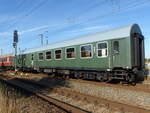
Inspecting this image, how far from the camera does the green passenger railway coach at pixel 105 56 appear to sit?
37.8ft

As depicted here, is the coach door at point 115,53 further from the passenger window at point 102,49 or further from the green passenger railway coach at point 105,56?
the passenger window at point 102,49

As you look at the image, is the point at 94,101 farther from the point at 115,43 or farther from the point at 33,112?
the point at 115,43

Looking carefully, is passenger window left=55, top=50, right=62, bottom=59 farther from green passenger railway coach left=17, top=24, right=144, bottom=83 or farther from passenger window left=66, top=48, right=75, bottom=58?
passenger window left=66, top=48, right=75, bottom=58

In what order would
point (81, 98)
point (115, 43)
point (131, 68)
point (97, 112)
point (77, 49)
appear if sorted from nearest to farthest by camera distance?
1. point (97, 112)
2. point (81, 98)
3. point (131, 68)
4. point (115, 43)
5. point (77, 49)

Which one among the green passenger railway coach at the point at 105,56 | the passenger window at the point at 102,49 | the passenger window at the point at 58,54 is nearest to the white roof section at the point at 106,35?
the green passenger railway coach at the point at 105,56

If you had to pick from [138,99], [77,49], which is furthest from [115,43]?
[138,99]

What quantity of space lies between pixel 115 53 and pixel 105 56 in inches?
31.0

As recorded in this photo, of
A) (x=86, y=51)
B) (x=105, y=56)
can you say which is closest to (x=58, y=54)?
(x=86, y=51)

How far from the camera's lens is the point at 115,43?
12.1 metres

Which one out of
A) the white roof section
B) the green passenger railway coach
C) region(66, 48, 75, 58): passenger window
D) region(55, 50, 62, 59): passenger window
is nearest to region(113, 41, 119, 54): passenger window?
the green passenger railway coach

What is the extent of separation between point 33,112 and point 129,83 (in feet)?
24.8

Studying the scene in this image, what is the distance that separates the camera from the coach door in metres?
11.8

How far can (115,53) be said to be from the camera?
39.3ft

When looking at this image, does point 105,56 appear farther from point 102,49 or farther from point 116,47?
point 116,47
